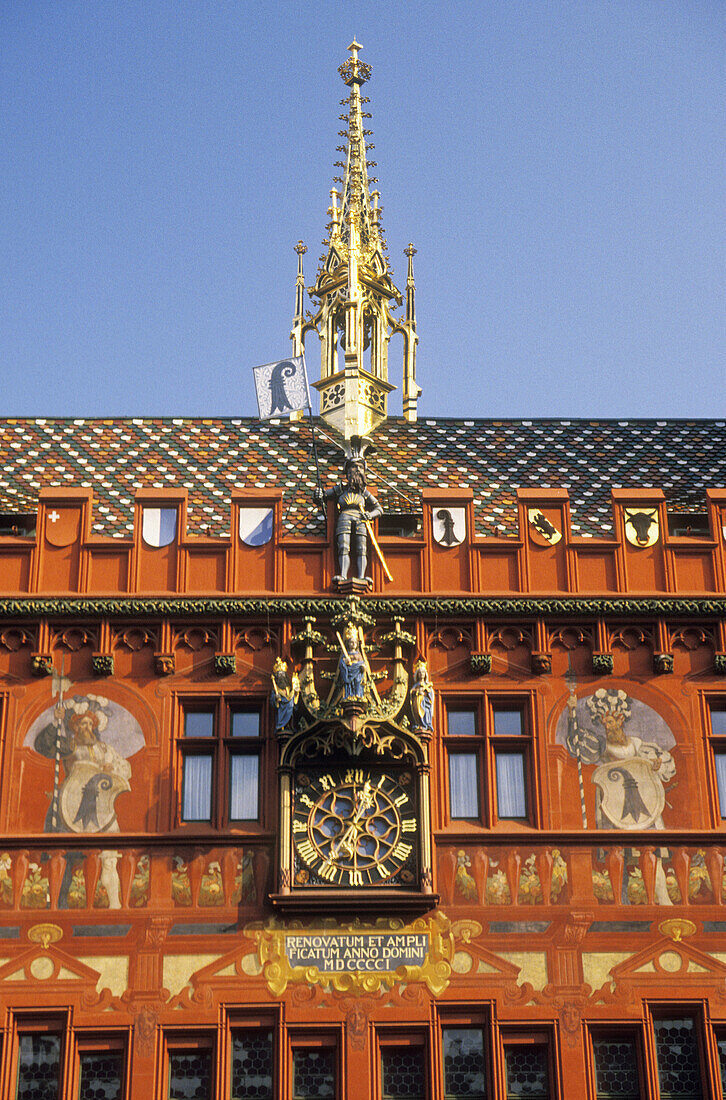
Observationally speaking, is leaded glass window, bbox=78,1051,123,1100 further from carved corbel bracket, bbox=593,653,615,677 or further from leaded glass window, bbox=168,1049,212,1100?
carved corbel bracket, bbox=593,653,615,677

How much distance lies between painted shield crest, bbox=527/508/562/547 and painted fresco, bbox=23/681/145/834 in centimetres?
727

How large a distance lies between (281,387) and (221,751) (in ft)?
36.5

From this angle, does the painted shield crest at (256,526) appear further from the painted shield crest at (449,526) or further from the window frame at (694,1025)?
the window frame at (694,1025)

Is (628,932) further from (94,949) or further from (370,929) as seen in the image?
(94,949)

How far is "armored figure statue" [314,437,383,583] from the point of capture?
31.7m

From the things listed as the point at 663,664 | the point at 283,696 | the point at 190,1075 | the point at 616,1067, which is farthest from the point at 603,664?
the point at 190,1075

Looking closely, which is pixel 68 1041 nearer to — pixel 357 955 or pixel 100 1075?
pixel 100 1075

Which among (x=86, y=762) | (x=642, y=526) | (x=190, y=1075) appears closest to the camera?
(x=190, y=1075)

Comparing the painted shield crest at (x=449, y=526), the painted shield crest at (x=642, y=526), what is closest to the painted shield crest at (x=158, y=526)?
the painted shield crest at (x=449, y=526)

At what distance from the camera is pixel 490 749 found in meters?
30.8

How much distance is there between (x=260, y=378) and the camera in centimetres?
3991

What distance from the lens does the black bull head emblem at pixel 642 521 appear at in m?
32.4

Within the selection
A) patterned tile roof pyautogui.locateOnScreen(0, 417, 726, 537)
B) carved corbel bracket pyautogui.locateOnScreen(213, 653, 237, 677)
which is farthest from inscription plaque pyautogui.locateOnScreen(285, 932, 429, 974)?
patterned tile roof pyautogui.locateOnScreen(0, 417, 726, 537)

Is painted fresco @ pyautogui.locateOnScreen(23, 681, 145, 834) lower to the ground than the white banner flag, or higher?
lower
